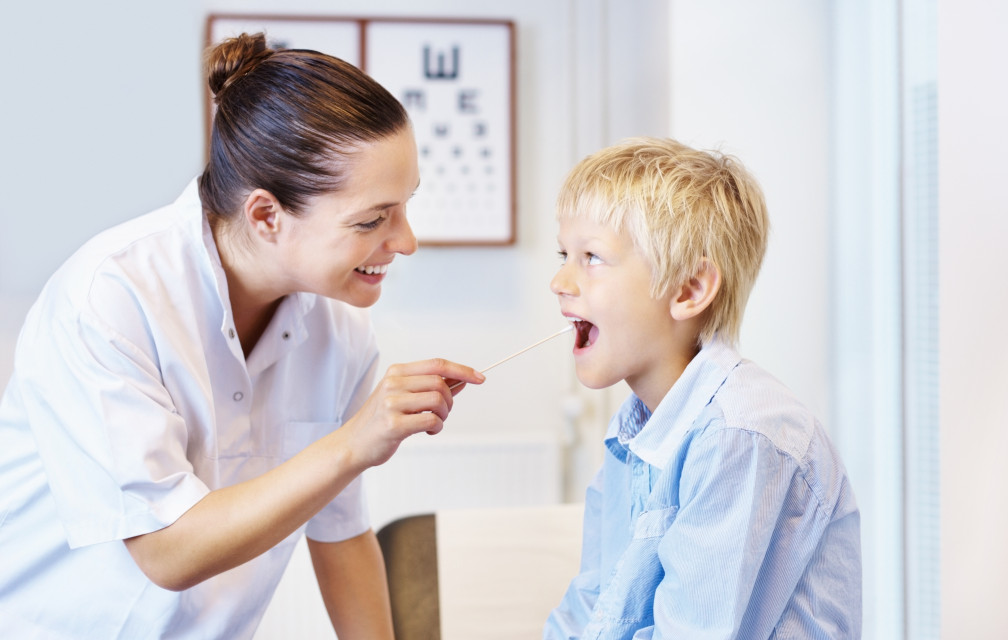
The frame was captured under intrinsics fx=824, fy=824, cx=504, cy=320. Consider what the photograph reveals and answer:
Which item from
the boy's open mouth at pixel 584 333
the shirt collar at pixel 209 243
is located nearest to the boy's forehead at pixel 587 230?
the boy's open mouth at pixel 584 333

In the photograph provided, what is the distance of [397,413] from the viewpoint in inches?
38.0

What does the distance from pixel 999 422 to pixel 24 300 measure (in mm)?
2523

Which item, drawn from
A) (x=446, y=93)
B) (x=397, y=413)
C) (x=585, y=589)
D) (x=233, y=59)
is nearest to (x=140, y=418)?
(x=397, y=413)

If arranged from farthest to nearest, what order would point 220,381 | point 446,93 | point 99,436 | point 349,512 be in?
point 446,93 < point 349,512 < point 220,381 < point 99,436

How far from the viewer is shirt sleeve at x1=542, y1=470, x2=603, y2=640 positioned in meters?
1.12

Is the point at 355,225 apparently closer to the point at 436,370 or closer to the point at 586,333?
the point at 436,370

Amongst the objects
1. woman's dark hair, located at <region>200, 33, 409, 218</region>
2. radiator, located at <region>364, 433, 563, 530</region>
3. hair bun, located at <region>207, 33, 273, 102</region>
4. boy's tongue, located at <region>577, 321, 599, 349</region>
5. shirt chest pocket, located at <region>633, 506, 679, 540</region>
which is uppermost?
hair bun, located at <region>207, 33, 273, 102</region>

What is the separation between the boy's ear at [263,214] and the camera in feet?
3.62

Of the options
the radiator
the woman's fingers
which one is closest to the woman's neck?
the woman's fingers

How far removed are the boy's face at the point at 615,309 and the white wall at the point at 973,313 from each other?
0.50 m

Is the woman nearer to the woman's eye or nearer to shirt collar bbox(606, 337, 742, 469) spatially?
the woman's eye

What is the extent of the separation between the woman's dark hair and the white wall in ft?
2.74

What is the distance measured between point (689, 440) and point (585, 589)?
34 cm

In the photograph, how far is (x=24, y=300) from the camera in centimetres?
248
